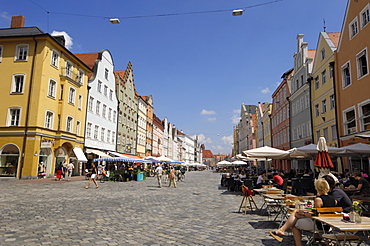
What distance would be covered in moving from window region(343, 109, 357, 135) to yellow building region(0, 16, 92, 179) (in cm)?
2553

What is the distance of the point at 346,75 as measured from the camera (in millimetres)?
22641

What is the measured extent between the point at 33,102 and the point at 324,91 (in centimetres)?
2726

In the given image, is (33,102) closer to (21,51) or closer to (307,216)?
(21,51)

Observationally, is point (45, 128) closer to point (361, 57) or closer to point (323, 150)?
point (323, 150)

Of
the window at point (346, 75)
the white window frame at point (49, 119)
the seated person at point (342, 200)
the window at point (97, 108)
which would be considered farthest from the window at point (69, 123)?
the seated person at point (342, 200)

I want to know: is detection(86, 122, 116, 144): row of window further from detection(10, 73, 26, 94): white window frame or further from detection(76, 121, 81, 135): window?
detection(10, 73, 26, 94): white window frame

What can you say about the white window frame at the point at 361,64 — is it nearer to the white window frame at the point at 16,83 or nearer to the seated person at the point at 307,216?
the seated person at the point at 307,216

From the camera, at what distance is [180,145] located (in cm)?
12562

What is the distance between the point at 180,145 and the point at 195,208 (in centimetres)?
11387

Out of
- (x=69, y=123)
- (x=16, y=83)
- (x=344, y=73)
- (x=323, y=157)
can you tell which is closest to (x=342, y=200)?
(x=323, y=157)

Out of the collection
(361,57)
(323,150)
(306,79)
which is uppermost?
(306,79)

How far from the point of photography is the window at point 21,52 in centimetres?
2852

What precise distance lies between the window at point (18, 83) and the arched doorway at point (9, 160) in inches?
212

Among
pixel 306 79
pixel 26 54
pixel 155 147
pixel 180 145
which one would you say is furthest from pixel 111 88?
pixel 180 145
